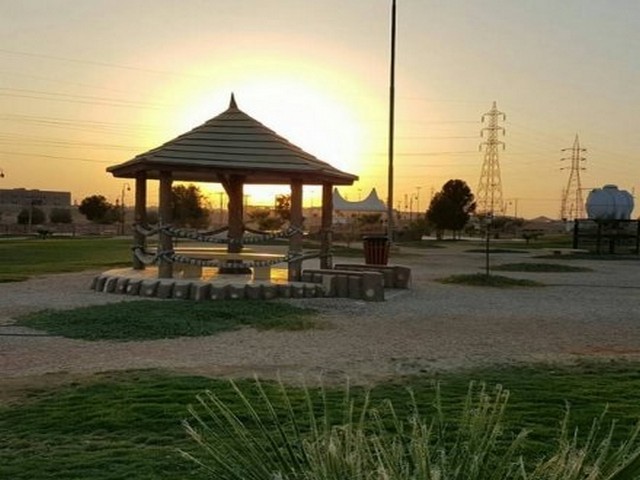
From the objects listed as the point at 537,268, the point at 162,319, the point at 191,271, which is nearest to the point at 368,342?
the point at 162,319

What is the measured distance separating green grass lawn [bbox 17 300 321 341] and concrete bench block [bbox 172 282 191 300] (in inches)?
39.6

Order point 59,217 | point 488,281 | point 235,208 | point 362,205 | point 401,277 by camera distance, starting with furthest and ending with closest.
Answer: point 59,217 < point 362,205 < point 488,281 < point 235,208 < point 401,277

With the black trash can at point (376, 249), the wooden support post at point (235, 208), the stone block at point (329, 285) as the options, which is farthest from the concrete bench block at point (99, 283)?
the black trash can at point (376, 249)

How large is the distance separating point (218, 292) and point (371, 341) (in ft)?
17.5

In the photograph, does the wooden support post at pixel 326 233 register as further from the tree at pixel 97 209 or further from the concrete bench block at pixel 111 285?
the tree at pixel 97 209

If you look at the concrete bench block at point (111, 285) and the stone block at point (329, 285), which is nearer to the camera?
the stone block at point (329, 285)

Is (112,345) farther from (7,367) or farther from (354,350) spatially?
(354,350)

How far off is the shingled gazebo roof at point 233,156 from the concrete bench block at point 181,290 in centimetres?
270

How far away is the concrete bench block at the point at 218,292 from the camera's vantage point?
1449cm

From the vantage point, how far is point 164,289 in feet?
48.8

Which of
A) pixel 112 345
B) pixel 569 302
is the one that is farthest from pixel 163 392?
pixel 569 302

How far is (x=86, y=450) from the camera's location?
4.91 m

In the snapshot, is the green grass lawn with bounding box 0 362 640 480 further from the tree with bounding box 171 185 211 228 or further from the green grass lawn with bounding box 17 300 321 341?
the tree with bounding box 171 185 211 228

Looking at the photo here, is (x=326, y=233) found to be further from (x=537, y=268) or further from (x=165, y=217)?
(x=537, y=268)
